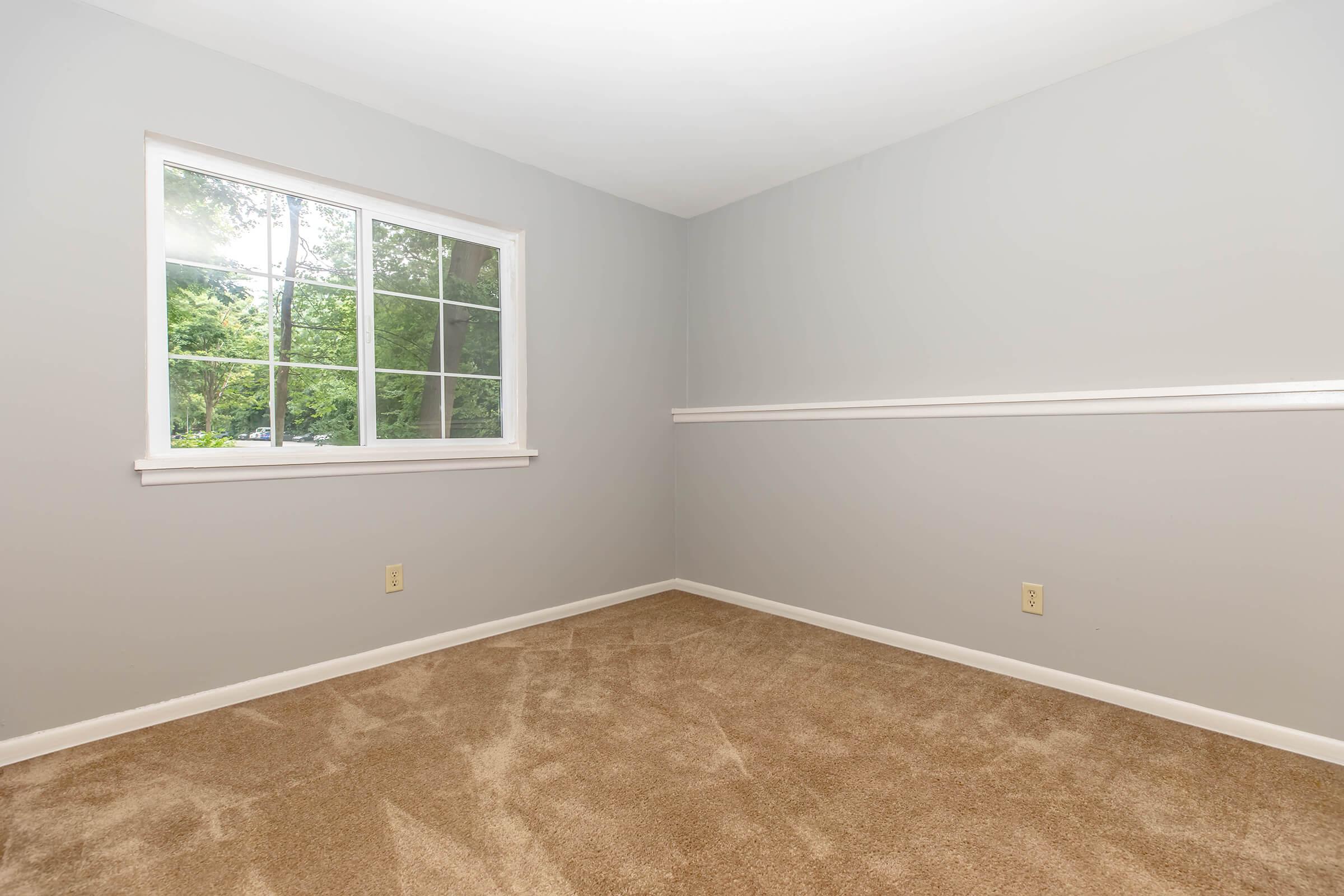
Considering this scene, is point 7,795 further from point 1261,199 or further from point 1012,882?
point 1261,199

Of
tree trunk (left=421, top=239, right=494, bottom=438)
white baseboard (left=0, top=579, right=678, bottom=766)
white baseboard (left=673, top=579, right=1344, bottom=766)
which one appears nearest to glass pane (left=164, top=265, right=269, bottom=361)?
tree trunk (left=421, top=239, right=494, bottom=438)

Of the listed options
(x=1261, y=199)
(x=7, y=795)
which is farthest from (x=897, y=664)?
(x=7, y=795)

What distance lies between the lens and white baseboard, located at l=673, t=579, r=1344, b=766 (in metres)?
1.85

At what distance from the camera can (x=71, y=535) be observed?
1.91 meters

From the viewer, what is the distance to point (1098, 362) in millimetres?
2254

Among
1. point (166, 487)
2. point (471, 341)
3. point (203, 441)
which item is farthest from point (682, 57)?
point (166, 487)

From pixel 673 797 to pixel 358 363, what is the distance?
2.03m

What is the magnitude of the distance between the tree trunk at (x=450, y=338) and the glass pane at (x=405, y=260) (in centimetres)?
8

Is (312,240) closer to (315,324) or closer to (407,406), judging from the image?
(315,324)

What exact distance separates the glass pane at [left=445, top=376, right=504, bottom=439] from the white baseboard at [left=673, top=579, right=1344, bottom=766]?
5.53 ft

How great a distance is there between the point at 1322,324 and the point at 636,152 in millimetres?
2517

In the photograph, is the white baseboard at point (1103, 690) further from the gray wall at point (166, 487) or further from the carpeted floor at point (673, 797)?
the gray wall at point (166, 487)

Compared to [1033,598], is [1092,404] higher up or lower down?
higher up

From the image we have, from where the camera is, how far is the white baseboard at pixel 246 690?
6.07ft
